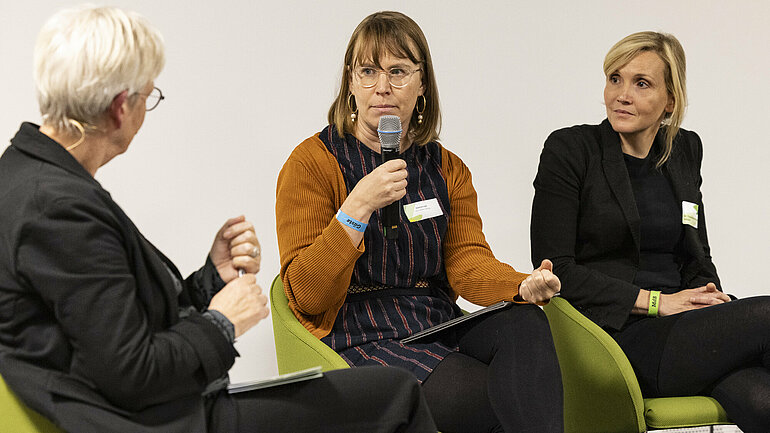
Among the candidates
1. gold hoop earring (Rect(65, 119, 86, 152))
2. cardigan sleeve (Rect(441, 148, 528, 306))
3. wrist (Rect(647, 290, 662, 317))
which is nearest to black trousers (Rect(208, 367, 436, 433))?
gold hoop earring (Rect(65, 119, 86, 152))

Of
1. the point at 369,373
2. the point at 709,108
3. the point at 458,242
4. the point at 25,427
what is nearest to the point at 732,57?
the point at 709,108

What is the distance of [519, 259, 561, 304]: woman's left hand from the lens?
212 centimetres

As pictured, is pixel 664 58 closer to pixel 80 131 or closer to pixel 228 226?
pixel 228 226

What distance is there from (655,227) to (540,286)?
0.68 m

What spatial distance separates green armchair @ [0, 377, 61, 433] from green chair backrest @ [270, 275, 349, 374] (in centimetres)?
74

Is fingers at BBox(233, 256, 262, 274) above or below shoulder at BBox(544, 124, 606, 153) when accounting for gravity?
below

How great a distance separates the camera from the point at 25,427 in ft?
4.57

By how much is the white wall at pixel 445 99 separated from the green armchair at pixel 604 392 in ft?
3.81

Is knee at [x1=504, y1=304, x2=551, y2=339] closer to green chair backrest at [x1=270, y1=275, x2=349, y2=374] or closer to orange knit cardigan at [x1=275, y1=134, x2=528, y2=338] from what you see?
orange knit cardigan at [x1=275, y1=134, x2=528, y2=338]

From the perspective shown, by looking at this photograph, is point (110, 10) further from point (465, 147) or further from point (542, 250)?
point (465, 147)

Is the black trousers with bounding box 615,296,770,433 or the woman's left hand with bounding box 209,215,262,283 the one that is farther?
the black trousers with bounding box 615,296,770,433

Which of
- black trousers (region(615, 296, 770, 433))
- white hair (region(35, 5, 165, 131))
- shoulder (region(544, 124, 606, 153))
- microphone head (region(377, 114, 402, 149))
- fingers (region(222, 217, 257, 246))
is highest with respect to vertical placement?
white hair (region(35, 5, 165, 131))

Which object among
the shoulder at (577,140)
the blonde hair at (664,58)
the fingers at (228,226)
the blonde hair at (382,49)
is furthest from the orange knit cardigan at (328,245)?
the blonde hair at (664,58)

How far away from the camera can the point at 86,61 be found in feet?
4.54
